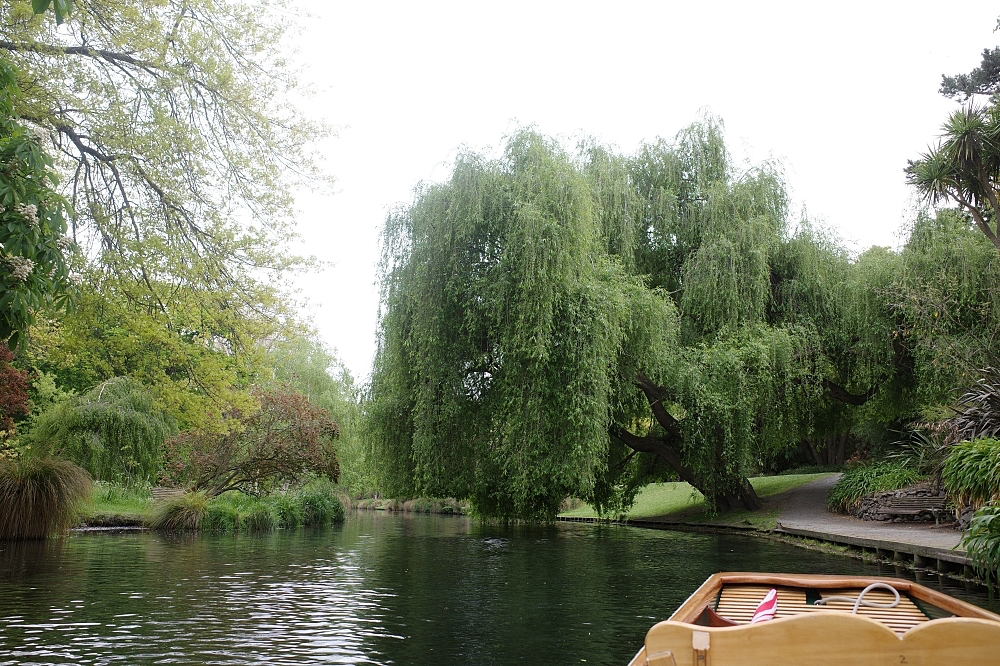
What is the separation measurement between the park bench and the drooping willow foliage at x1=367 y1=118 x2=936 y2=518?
10.5ft

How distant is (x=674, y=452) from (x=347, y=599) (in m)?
14.7

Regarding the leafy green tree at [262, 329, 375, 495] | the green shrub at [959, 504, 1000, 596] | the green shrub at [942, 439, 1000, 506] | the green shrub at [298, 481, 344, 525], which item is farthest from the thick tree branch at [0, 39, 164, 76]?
the leafy green tree at [262, 329, 375, 495]

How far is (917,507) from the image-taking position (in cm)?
1648

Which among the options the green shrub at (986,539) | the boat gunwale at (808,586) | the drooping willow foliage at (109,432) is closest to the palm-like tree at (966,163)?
the green shrub at (986,539)

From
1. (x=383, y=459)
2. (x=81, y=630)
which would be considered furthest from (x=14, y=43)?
(x=383, y=459)

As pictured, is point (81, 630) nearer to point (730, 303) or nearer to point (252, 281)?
point (252, 281)

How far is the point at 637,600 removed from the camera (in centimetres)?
899

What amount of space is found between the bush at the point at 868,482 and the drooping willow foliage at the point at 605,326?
195 cm

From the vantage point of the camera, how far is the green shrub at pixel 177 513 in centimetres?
2036

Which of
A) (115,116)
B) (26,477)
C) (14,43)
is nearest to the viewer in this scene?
(14,43)

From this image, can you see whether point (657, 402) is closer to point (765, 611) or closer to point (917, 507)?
point (917, 507)

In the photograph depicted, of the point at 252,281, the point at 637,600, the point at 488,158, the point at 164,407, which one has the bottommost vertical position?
the point at 637,600

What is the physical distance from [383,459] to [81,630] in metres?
11.0

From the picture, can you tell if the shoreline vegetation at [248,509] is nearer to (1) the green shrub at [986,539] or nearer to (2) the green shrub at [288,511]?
(2) the green shrub at [288,511]
